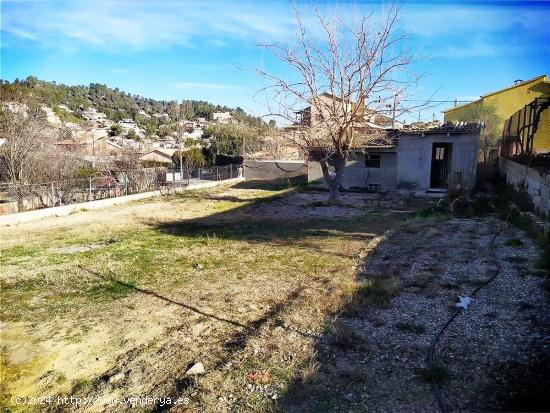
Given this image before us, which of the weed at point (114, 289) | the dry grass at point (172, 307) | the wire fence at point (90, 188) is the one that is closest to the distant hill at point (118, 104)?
the wire fence at point (90, 188)

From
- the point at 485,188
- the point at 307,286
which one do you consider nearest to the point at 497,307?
the point at 307,286

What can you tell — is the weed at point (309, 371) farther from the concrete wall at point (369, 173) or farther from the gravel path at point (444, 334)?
the concrete wall at point (369, 173)

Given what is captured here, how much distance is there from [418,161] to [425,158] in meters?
0.33

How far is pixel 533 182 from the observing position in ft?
34.2

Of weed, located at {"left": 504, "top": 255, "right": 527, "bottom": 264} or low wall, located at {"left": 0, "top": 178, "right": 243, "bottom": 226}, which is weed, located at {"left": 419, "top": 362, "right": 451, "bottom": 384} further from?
low wall, located at {"left": 0, "top": 178, "right": 243, "bottom": 226}

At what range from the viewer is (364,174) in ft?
67.5

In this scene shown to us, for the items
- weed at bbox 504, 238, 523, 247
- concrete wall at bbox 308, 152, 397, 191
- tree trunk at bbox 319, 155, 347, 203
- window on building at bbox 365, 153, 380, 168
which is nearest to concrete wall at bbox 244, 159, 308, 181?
concrete wall at bbox 308, 152, 397, 191

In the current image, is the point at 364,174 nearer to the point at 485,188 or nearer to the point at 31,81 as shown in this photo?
the point at 485,188

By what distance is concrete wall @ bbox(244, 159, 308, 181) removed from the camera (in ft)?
85.3

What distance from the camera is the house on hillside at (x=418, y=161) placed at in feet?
57.0

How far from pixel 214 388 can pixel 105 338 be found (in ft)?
5.94

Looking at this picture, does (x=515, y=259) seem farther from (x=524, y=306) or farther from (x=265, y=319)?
(x=265, y=319)

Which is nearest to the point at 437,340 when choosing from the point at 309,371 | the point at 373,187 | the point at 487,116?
the point at 309,371

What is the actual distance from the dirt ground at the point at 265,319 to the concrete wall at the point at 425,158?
8.38 m
